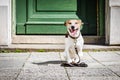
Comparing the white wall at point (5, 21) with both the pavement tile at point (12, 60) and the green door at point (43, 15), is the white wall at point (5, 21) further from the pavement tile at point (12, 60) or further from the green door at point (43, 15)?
the pavement tile at point (12, 60)

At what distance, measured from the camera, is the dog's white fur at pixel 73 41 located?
245 inches

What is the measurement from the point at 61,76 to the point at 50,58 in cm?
216

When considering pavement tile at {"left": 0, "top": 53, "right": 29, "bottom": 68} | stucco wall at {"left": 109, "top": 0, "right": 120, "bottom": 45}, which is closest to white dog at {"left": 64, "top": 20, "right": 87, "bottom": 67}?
pavement tile at {"left": 0, "top": 53, "right": 29, "bottom": 68}

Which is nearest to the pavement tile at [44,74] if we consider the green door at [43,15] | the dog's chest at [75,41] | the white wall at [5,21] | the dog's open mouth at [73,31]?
the dog's chest at [75,41]

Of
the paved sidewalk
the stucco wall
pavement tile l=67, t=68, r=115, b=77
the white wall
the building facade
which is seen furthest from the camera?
the building facade

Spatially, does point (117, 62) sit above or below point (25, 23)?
below

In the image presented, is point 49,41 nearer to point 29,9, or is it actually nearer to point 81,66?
point 29,9

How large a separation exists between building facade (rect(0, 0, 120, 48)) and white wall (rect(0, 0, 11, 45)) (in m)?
0.21

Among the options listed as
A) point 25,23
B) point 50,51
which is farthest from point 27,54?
point 25,23

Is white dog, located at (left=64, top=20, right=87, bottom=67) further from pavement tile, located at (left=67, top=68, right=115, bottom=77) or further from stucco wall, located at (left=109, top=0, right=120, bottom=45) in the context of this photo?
stucco wall, located at (left=109, top=0, right=120, bottom=45)

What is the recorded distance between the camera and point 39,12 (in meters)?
9.65

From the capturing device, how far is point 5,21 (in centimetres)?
895

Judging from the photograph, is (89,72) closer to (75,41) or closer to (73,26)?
(75,41)

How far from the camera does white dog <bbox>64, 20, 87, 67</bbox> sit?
245 inches
